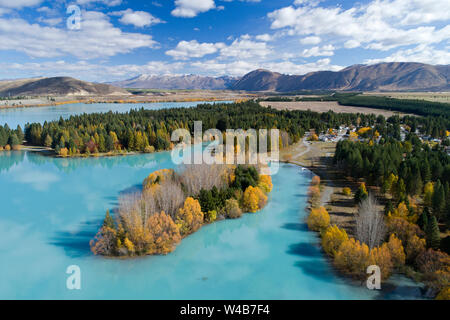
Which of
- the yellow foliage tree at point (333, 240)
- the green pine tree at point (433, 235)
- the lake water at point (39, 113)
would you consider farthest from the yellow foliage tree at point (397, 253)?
the lake water at point (39, 113)

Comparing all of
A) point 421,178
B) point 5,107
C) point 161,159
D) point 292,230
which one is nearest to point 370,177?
point 421,178

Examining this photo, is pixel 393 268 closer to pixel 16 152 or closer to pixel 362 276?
pixel 362 276

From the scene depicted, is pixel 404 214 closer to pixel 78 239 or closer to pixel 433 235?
pixel 433 235

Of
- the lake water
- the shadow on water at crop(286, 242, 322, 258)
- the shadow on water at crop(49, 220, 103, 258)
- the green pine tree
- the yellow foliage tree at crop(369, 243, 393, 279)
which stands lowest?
the shadow on water at crop(286, 242, 322, 258)

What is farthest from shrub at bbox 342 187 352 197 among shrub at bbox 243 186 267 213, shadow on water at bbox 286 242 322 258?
shadow on water at bbox 286 242 322 258

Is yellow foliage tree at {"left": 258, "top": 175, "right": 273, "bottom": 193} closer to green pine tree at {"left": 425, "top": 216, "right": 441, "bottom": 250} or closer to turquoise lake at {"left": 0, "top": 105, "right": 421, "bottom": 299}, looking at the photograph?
turquoise lake at {"left": 0, "top": 105, "right": 421, "bottom": 299}

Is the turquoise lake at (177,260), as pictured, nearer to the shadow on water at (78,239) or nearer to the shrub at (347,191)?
the shadow on water at (78,239)

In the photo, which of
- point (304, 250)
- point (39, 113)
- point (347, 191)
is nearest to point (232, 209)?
point (304, 250)
